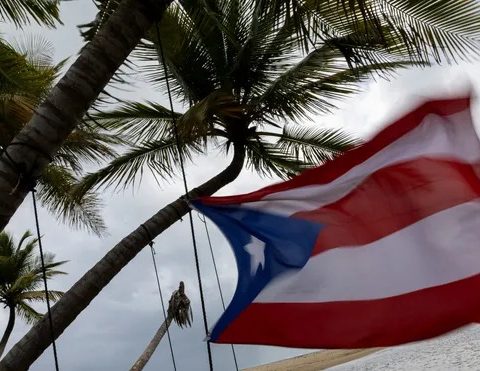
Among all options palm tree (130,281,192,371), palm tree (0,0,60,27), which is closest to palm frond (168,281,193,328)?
palm tree (130,281,192,371)

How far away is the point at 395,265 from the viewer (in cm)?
367

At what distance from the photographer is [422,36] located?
22.0 feet

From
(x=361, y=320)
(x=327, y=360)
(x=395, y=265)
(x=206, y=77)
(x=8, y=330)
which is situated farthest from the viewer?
(x=327, y=360)

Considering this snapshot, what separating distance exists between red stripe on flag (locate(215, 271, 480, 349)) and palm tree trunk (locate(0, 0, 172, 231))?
1444mm

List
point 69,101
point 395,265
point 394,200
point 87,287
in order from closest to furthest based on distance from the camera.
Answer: point 395,265 < point 394,200 < point 69,101 < point 87,287

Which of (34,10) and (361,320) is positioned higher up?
(34,10)

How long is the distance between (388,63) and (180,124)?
2.86m

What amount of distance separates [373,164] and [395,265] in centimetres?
61

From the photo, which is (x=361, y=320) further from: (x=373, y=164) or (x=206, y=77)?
(x=206, y=77)

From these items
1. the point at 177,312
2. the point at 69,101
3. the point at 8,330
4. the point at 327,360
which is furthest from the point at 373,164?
the point at 327,360

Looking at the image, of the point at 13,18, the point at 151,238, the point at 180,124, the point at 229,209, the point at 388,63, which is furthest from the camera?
the point at 388,63

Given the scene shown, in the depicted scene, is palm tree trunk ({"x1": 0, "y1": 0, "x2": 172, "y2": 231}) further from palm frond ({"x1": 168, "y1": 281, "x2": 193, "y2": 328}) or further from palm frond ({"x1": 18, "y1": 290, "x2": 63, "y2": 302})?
palm frond ({"x1": 18, "y1": 290, "x2": 63, "y2": 302})

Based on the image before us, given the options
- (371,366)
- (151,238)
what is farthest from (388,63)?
(371,366)

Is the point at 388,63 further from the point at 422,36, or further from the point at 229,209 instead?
the point at 229,209
